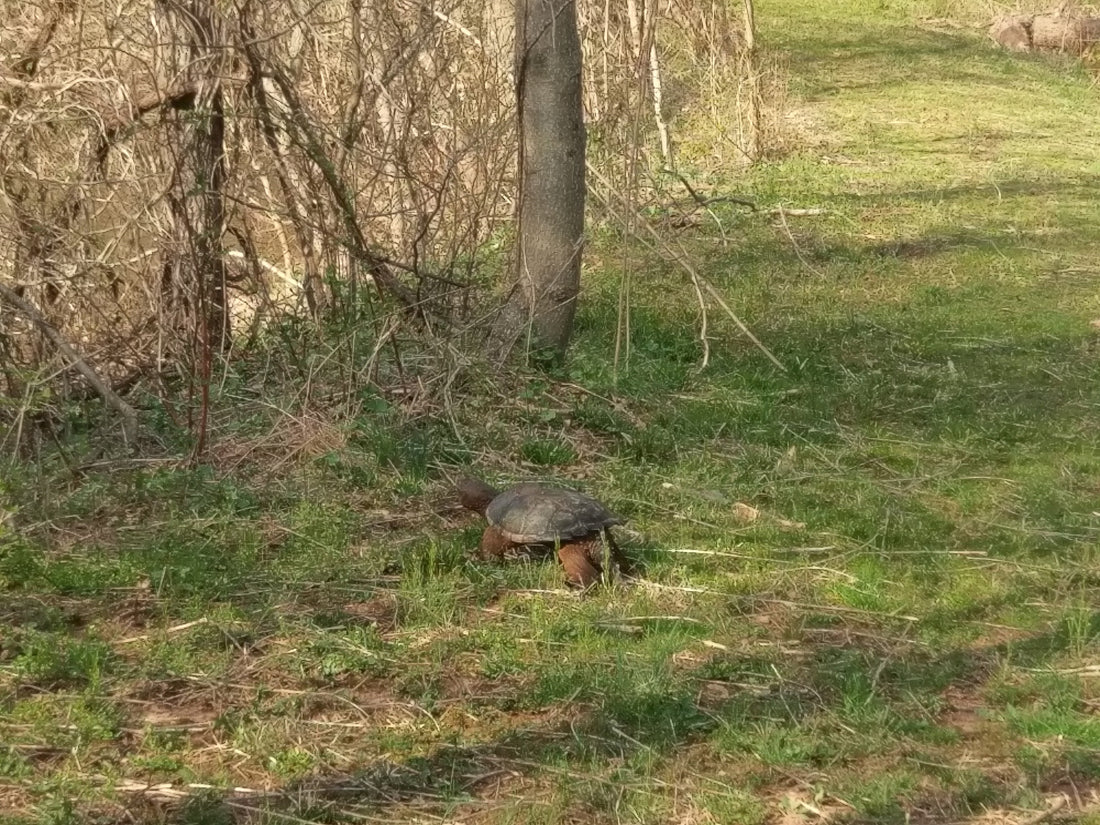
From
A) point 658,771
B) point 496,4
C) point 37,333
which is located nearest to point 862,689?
point 658,771

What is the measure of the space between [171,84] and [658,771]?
14.5 feet

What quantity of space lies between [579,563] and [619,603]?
245mm

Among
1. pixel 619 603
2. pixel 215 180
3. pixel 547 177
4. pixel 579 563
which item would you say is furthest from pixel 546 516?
pixel 547 177

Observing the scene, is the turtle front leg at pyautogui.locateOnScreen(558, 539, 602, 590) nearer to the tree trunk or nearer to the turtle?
the turtle

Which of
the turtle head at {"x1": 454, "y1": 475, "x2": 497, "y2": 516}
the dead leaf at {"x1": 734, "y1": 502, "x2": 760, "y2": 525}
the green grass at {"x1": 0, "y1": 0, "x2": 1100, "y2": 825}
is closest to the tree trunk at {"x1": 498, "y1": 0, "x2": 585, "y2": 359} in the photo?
the green grass at {"x1": 0, "y1": 0, "x2": 1100, "y2": 825}

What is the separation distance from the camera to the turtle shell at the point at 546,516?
5.67 m

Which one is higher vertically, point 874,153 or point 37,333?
point 874,153

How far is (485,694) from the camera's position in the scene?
484 cm

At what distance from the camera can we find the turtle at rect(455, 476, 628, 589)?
18.6 feet

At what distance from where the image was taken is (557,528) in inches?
223

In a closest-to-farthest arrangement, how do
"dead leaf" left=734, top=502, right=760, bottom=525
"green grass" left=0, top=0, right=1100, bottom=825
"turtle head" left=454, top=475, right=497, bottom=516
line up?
"green grass" left=0, top=0, right=1100, bottom=825 < "turtle head" left=454, top=475, right=497, bottom=516 < "dead leaf" left=734, top=502, right=760, bottom=525

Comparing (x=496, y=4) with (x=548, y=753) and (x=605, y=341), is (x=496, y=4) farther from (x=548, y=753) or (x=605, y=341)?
(x=548, y=753)

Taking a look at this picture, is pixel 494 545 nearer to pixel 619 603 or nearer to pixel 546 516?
pixel 546 516

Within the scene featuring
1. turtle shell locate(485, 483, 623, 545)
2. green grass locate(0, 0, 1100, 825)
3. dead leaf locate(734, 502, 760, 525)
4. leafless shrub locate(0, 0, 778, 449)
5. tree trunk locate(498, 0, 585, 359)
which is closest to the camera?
green grass locate(0, 0, 1100, 825)
